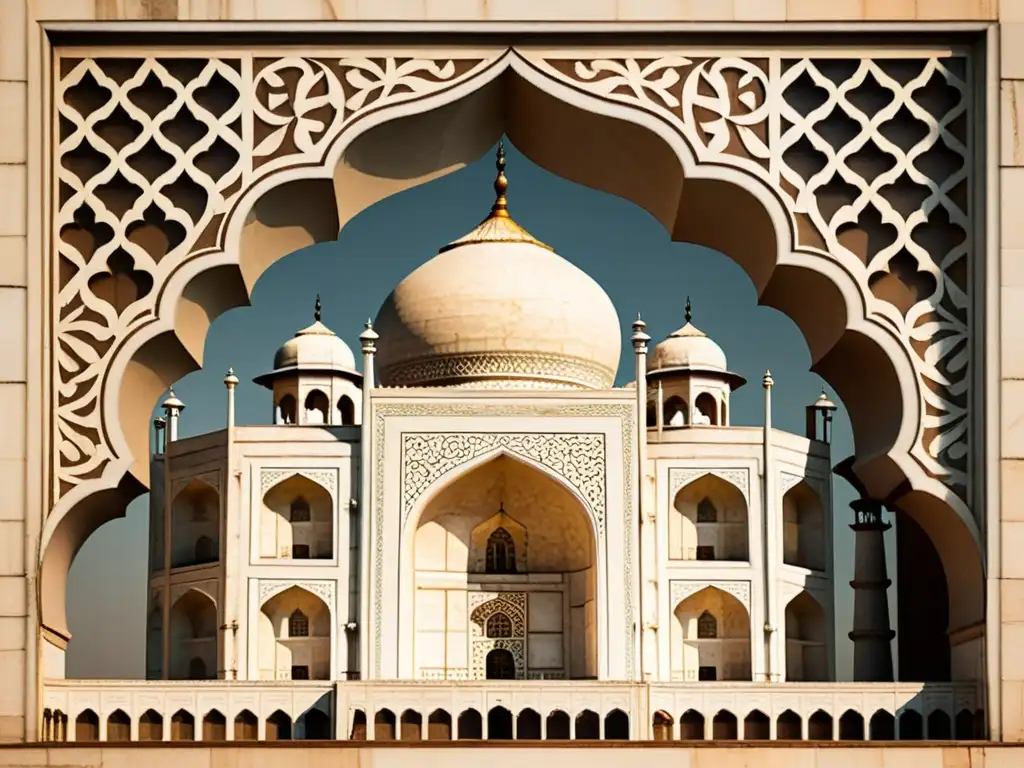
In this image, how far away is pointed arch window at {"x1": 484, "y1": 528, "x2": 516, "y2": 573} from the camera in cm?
3073

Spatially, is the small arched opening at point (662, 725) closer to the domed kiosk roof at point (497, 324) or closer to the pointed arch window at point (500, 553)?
the pointed arch window at point (500, 553)

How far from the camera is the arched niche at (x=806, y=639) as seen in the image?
3039 centimetres

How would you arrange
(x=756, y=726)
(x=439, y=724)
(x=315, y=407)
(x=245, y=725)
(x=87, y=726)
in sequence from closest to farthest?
1. (x=87, y=726)
2. (x=245, y=725)
3. (x=439, y=724)
4. (x=756, y=726)
5. (x=315, y=407)

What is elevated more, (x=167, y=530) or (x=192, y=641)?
(x=167, y=530)

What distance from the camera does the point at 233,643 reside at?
1141 inches

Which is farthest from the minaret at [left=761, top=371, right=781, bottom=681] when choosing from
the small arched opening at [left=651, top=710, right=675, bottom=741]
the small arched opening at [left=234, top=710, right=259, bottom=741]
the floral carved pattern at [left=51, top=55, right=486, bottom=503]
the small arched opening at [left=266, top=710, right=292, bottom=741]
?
the floral carved pattern at [left=51, top=55, right=486, bottom=503]

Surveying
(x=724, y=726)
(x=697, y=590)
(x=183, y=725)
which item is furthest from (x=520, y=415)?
(x=183, y=725)

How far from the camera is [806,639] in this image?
3081 cm

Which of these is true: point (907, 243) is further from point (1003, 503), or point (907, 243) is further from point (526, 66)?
point (526, 66)

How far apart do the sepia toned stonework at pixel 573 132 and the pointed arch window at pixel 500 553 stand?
918 inches

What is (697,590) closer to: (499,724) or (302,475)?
(302,475)

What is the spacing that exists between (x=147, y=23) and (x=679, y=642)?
930 inches

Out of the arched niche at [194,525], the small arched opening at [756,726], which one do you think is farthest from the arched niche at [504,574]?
the small arched opening at [756,726]

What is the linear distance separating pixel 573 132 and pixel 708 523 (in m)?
23.4
